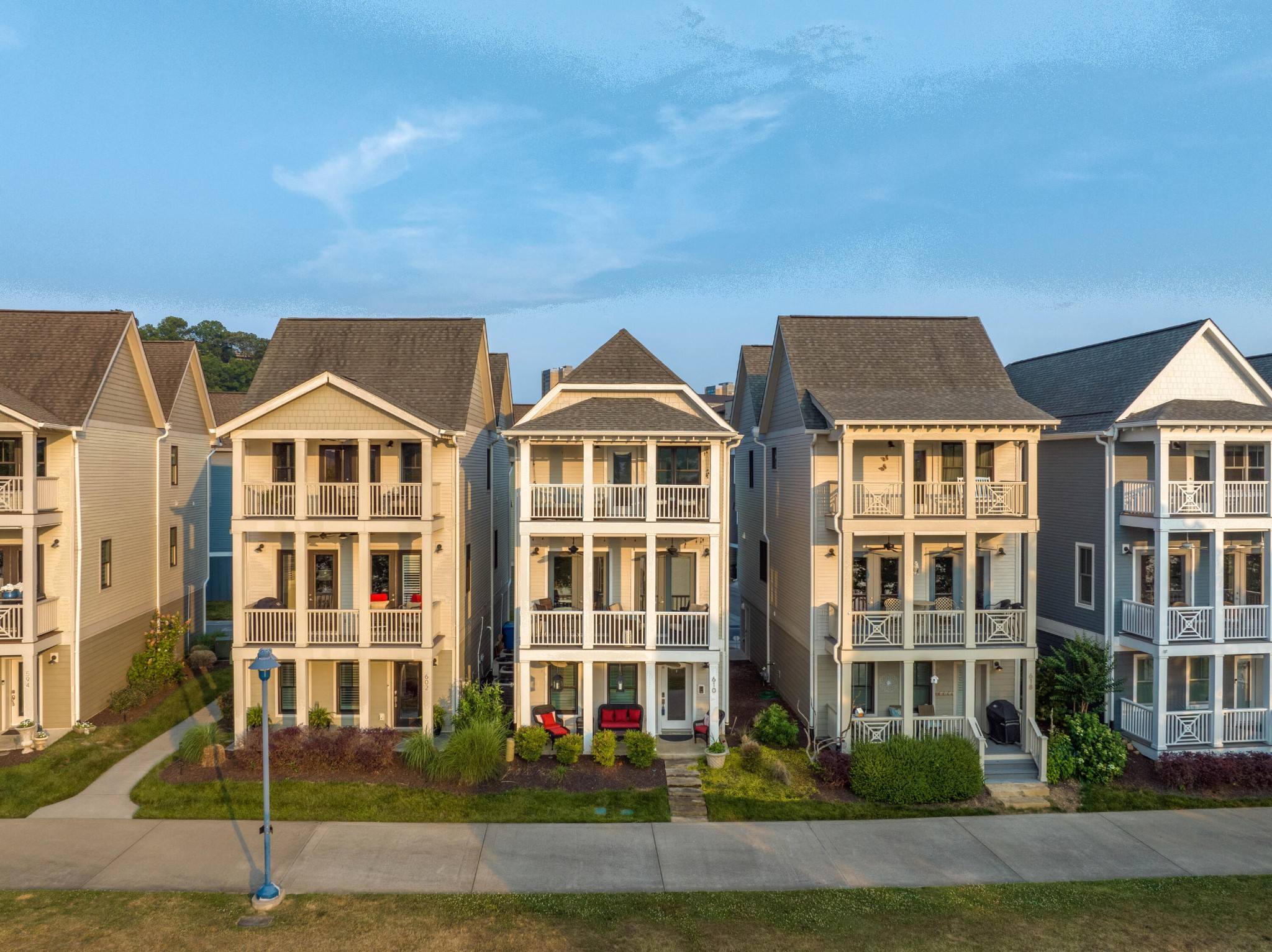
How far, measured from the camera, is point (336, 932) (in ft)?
35.1

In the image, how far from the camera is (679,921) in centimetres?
1114

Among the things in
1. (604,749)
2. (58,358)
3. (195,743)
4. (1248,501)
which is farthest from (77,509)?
(1248,501)

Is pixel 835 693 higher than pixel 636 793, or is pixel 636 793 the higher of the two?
pixel 835 693

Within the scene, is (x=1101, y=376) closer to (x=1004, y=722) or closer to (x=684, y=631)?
(x=1004, y=722)

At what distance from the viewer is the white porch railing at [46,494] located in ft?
57.6

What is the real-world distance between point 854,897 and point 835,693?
662cm

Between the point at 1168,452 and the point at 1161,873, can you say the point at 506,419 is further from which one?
the point at 1161,873

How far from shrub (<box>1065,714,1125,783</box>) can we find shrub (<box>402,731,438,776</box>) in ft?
45.4

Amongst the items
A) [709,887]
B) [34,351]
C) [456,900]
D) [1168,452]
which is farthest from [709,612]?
[34,351]

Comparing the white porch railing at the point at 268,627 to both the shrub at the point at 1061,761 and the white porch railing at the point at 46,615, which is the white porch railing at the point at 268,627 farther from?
the shrub at the point at 1061,761

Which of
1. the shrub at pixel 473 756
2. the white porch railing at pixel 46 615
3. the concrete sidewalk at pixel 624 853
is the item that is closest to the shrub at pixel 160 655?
the white porch railing at pixel 46 615

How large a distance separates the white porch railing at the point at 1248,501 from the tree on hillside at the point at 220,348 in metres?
59.9

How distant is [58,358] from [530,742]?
15810 mm

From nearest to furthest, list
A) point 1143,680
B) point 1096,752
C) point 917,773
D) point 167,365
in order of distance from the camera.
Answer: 1. point 917,773
2. point 1096,752
3. point 1143,680
4. point 167,365
